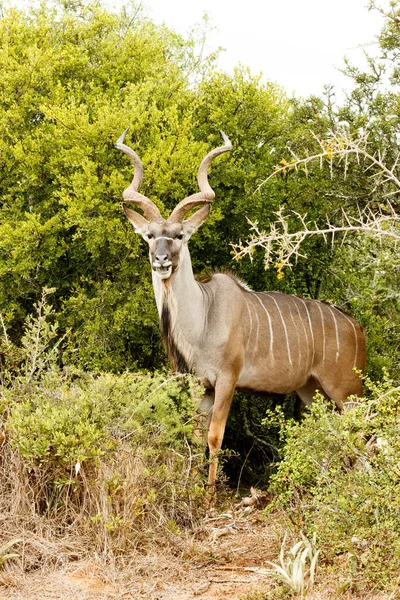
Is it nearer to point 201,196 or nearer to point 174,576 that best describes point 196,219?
point 201,196

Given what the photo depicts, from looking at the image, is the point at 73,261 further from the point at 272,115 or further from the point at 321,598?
the point at 321,598

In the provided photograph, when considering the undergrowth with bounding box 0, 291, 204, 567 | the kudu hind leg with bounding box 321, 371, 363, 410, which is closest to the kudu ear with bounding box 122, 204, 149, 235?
the undergrowth with bounding box 0, 291, 204, 567

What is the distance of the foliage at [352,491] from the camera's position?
3627mm

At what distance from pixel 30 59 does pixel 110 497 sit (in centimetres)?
387

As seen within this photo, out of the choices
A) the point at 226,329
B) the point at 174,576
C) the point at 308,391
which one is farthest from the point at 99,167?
the point at 174,576

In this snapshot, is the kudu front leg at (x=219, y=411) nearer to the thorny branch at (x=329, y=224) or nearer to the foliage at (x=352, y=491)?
the thorny branch at (x=329, y=224)

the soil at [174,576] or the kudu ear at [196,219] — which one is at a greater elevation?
the kudu ear at [196,219]

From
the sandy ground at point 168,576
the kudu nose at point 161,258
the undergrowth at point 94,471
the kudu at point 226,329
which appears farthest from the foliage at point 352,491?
the kudu nose at point 161,258

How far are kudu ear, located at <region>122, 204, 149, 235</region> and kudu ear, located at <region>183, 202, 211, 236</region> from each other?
27 cm

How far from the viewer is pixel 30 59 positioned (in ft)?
21.9

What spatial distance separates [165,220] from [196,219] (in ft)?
0.67

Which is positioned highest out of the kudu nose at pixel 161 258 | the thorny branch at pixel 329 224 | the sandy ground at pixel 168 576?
the thorny branch at pixel 329 224

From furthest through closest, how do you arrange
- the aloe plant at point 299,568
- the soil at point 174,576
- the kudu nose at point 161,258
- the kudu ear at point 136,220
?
the kudu ear at point 136,220, the kudu nose at point 161,258, the soil at point 174,576, the aloe plant at point 299,568

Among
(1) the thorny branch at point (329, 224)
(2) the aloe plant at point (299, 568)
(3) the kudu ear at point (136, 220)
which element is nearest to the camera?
(2) the aloe plant at point (299, 568)
